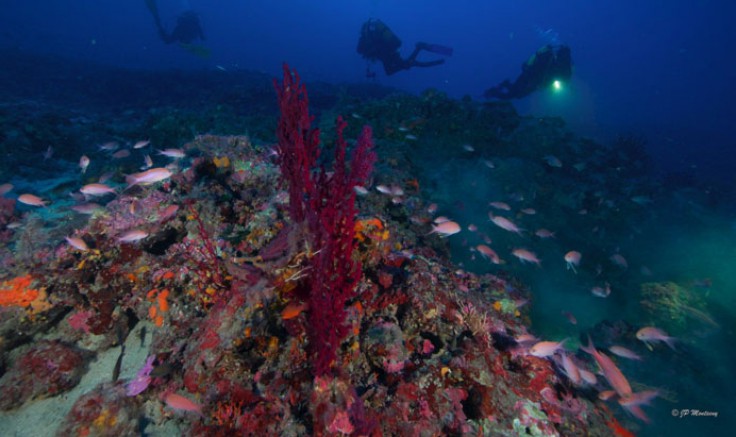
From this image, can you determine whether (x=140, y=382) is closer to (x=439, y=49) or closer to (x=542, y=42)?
(x=439, y=49)

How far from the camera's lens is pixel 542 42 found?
94.2 metres

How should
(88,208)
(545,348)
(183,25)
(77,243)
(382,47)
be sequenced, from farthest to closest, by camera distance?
(183,25)
(382,47)
(88,208)
(77,243)
(545,348)

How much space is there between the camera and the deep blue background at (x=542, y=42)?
140 feet

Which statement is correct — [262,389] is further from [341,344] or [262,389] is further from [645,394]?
[645,394]

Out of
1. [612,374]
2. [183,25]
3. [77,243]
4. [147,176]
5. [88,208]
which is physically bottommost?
[612,374]

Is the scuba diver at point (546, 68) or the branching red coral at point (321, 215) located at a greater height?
the scuba diver at point (546, 68)

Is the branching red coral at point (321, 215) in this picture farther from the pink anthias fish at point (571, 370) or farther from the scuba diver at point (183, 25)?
the scuba diver at point (183, 25)

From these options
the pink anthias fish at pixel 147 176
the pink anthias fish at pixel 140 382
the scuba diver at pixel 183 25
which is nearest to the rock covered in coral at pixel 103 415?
the pink anthias fish at pixel 140 382

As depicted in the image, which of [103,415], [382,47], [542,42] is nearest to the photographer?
[103,415]

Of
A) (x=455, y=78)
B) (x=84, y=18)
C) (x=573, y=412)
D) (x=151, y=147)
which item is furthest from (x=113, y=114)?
(x=455, y=78)

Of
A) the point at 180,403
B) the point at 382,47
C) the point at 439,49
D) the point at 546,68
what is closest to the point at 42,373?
the point at 180,403

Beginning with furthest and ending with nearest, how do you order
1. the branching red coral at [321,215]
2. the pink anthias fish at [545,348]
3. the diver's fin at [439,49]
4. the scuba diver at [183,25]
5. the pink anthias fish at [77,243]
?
the scuba diver at [183,25] < the diver's fin at [439,49] < the pink anthias fish at [77,243] < the pink anthias fish at [545,348] < the branching red coral at [321,215]

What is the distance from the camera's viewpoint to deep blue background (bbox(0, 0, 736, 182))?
140 feet

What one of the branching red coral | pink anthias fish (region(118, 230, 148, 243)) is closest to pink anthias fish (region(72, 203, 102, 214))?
pink anthias fish (region(118, 230, 148, 243))
